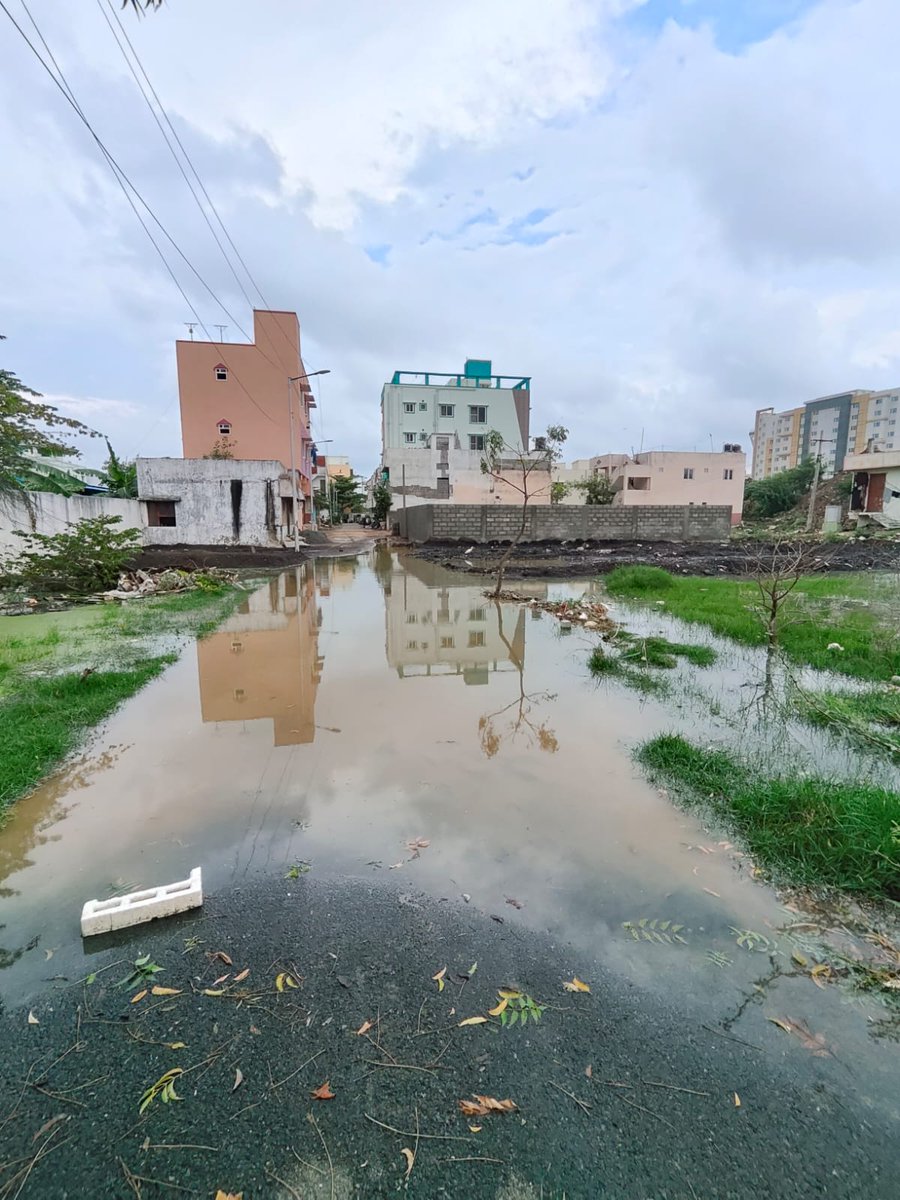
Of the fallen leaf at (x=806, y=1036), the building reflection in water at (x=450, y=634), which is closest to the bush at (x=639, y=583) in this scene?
the building reflection in water at (x=450, y=634)

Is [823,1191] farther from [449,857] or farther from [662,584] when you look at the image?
[662,584]

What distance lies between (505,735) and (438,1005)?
2906 mm

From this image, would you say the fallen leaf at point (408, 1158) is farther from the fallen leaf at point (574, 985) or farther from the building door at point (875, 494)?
the building door at point (875, 494)

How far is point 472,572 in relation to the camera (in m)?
17.3

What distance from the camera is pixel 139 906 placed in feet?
8.58

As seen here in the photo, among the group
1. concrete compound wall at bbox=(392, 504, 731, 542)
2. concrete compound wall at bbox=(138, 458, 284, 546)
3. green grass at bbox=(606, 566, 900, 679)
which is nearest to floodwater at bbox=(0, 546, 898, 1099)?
green grass at bbox=(606, 566, 900, 679)

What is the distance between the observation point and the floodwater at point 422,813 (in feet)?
8.47

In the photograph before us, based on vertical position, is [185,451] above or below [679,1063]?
above

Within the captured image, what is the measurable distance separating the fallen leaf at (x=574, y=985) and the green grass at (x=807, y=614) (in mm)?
5720

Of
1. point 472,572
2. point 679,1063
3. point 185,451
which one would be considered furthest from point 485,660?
point 185,451

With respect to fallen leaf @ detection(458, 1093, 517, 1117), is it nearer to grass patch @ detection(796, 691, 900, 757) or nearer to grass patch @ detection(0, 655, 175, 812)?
grass patch @ detection(0, 655, 175, 812)

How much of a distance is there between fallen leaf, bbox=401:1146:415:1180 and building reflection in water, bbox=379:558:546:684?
5097 mm

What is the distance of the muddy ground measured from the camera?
17.5 meters

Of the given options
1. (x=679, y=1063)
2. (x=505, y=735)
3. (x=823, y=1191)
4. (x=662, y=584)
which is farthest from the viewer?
(x=662, y=584)
